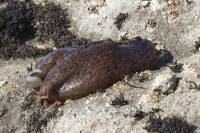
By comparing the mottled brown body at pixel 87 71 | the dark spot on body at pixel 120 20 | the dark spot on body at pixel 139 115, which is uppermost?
the dark spot on body at pixel 120 20

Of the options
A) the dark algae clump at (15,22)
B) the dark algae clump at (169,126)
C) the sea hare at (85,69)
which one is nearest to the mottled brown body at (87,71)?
the sea hare at (85,69)

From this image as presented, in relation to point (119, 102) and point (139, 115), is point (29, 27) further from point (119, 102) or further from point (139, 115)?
point (139, 115)

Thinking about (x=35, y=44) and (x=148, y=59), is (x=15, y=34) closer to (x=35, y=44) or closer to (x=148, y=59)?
(x=35, y=44)

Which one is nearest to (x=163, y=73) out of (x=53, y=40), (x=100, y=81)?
(x=100, y=81)

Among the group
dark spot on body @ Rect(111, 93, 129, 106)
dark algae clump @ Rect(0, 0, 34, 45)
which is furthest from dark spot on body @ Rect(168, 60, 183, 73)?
Result: dark algae clump @ Rect(0, 0, 34, 45)

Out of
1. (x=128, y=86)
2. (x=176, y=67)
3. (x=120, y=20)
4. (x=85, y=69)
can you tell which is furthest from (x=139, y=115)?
(x=120, y=20)

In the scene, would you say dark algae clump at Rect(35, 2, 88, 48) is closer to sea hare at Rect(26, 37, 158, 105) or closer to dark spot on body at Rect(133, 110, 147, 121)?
sea hare at Rect(26, 37, 158, 105)

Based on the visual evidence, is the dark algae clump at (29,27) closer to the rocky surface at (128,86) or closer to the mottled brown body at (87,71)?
the rocky surface at (128,86)

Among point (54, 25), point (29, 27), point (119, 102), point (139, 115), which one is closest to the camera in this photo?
point (139, 115)
